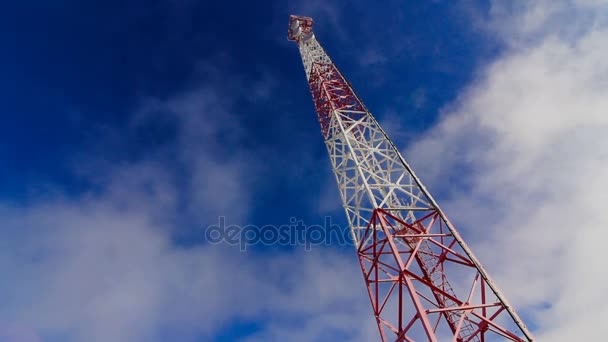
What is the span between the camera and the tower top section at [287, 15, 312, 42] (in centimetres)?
3218

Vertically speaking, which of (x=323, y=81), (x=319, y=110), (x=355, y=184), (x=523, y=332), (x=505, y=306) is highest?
(x=323, y=81)

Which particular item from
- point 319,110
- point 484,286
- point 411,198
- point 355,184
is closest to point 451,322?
point 484,286

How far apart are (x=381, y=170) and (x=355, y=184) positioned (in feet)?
6.10

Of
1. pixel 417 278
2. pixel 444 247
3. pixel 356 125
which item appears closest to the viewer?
pixel 417 278

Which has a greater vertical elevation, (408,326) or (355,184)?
(355,184)

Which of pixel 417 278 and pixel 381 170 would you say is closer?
pixel 417 278

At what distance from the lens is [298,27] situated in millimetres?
32438

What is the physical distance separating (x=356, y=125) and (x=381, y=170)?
4355 millimetres

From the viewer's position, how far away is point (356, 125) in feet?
75.6

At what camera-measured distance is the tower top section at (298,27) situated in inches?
1267

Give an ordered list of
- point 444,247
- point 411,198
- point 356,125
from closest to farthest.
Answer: point 444,247 → point 411,198 → point 356,125

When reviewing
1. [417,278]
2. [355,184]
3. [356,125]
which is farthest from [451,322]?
[356,125]

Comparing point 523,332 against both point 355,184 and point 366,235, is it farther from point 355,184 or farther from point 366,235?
point 355,184

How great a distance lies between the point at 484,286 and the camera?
14.8 m
